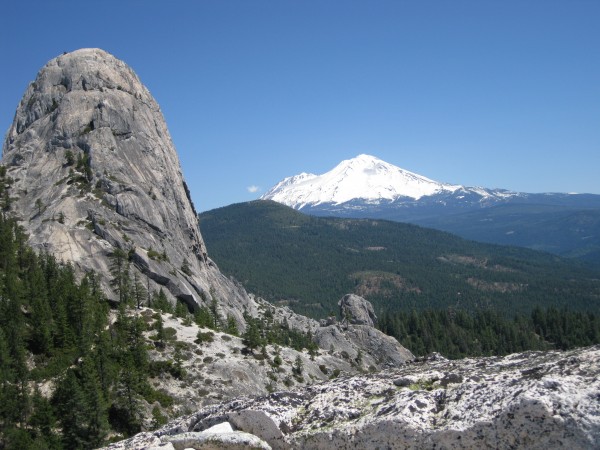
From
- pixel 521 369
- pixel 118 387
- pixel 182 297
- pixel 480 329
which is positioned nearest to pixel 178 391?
pixel 118 387

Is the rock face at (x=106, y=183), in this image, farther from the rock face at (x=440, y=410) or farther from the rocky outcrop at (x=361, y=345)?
the rock face at (x=440, y=410)

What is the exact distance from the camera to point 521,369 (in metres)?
15.9

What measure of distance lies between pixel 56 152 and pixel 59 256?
39.1 m

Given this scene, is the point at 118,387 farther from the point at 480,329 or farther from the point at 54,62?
the point at 480,329

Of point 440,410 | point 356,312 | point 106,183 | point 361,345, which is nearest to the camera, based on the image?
point 440,410

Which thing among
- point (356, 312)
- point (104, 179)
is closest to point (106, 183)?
point (104, 179)

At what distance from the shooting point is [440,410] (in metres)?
14.7

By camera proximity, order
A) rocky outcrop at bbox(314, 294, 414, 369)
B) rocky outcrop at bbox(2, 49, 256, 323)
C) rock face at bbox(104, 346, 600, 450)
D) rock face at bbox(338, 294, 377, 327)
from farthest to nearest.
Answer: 1. rock face at bbox(338, 294, 377, 327)
2. rocky outcrop at bbox(314, 294, 414, 369)
3. rocky outcrop at bbox(2, 49, 256, 323)
4. rock face at bbox(104, 346, 600, 450)

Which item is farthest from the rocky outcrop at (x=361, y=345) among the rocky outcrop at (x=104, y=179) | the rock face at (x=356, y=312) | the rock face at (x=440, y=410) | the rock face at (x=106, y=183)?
the rock face at (x=440, y=410)

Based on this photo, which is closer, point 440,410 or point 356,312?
point 440,410

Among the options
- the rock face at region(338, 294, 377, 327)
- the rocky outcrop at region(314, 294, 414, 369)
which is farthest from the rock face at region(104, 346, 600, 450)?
the rock face at region(338, 294, 377, 327)

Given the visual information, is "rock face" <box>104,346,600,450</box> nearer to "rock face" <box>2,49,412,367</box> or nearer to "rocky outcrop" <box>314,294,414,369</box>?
"rock face" <box>2,49,412,367</box>

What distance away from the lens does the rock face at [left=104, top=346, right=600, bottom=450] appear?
500 inches

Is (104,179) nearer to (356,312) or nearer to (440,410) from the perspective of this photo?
(356,312)
